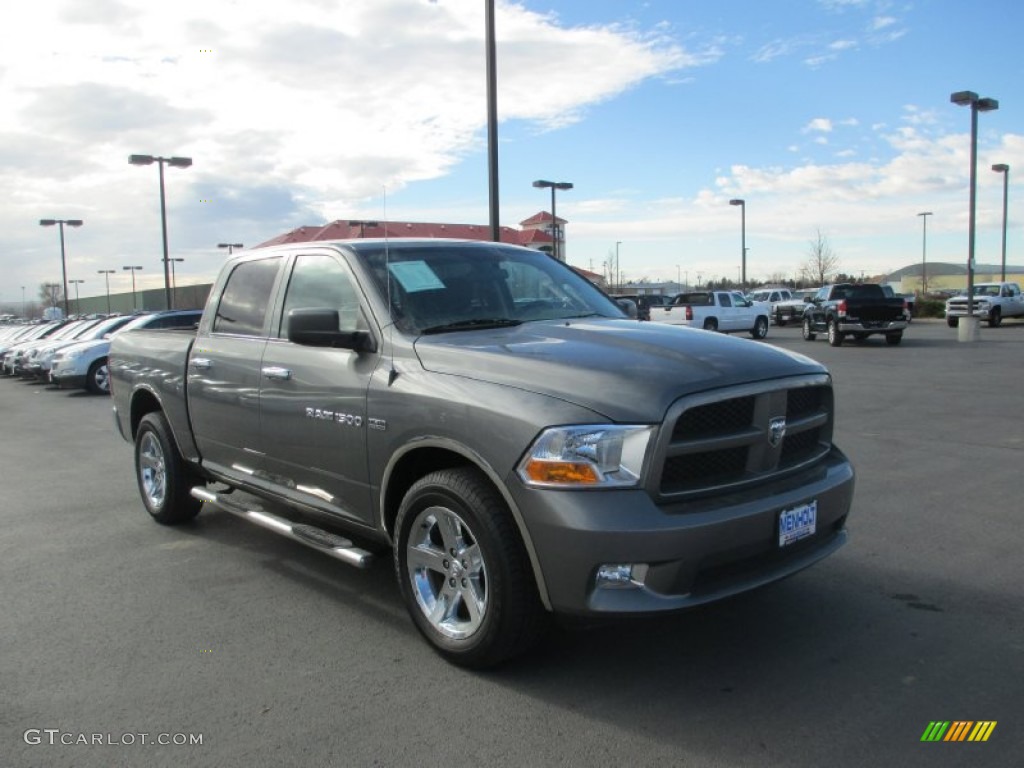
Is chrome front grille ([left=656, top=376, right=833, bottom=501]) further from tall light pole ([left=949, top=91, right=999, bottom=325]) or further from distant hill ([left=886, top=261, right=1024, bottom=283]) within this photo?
distant hill ([left=886, top=261, right=1024, bottom=283])

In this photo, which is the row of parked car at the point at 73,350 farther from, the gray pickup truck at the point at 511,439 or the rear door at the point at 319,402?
the gray pickup truck at the point at 511,439

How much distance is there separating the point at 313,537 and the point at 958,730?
3.02 metres

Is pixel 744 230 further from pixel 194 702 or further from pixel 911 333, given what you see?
pixel 194 702

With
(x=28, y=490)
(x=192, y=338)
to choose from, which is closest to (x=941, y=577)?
(x=192, y=338)

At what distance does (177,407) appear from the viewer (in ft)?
19.4

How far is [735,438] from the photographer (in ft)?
11.2

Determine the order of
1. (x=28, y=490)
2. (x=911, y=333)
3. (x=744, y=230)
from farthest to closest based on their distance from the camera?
1. (x=744, y=230)
2. (x=911, y=333)
3. (x=28, y=490)

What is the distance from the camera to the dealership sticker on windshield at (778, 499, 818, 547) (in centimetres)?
345

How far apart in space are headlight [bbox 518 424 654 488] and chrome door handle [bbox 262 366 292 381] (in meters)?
2.00

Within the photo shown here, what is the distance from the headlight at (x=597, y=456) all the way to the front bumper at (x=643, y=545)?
49mm

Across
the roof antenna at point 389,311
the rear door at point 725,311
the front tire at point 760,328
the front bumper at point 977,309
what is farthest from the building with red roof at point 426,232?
the front bumper at point 977,309

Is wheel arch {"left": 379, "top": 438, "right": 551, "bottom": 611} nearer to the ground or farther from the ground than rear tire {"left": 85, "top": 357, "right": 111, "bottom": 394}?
farther from the ground

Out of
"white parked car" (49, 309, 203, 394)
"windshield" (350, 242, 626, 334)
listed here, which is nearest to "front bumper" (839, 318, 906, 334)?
"white parked car" (49, 309, 203, 394)

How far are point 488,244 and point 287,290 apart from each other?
4.07 ft
